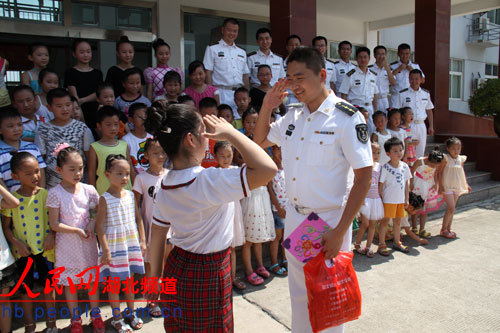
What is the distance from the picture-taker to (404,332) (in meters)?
2.83

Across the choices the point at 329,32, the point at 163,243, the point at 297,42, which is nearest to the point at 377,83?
the point at 297,42

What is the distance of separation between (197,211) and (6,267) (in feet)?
6.09

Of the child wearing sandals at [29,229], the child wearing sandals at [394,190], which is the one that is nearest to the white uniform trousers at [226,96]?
Result: the child wearing sandals at [394,190]

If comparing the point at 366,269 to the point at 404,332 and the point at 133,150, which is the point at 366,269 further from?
the point at 133,150

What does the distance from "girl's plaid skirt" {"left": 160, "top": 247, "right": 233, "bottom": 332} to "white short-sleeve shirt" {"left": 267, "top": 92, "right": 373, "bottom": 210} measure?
1.95 feet

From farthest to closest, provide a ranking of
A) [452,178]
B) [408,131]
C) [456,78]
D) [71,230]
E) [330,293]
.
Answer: [456,78] < [408,131] < [452,178] < [71,230] < [330,293]

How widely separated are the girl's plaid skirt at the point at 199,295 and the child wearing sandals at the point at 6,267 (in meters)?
1.53

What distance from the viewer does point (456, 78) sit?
16.7 meters

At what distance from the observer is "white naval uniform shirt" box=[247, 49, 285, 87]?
5723 millimetres

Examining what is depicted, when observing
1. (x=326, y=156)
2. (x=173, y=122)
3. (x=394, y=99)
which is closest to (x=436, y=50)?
(x=394, y=99)

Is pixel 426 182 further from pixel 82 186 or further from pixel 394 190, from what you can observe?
pixel 82 186

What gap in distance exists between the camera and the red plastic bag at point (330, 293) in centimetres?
187

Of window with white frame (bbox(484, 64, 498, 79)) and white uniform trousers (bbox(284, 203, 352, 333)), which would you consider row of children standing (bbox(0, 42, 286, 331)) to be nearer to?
white uniform trousers (bbox(284, 203, 352, 333))

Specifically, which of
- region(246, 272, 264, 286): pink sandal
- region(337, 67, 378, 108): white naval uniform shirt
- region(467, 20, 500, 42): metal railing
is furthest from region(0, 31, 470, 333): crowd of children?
region(467, 20, 500, 42): metal railing
